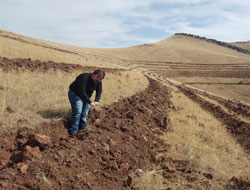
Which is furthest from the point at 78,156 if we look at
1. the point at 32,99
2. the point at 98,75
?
the point at 32,99

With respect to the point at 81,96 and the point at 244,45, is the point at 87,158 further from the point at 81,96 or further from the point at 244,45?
the point at 244,45

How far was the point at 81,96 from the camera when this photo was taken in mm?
6281

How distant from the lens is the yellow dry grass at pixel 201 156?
477cm

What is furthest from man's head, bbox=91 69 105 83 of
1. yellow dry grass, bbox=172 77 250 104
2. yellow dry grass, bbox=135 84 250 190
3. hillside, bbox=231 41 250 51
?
hillside, bbox=231 41 250 51

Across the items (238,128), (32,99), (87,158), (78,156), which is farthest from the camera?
(238,128)

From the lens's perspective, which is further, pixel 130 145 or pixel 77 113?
pixel 77 113

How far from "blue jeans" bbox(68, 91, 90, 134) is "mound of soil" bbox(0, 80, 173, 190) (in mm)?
315

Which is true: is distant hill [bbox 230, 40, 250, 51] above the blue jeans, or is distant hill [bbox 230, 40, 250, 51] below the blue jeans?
above

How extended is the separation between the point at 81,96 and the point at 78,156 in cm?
200

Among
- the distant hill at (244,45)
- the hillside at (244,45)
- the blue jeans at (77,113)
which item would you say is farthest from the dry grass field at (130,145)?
the hillside at (244,45)

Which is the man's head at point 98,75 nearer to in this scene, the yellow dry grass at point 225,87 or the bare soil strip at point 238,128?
the bare soil strip at point 238,128

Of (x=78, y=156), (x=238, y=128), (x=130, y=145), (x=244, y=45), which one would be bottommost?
(x=238, y=128)

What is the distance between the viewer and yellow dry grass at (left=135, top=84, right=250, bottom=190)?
4.77 meters

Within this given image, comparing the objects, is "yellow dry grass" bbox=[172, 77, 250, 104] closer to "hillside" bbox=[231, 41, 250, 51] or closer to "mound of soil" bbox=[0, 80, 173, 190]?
"mound of soil" bbox=[0, 80, 173, 190]
